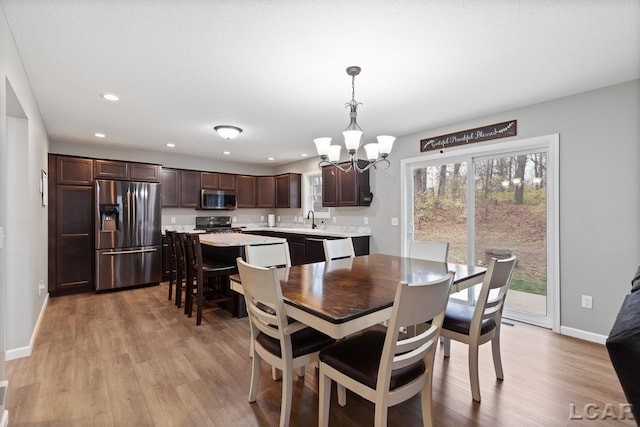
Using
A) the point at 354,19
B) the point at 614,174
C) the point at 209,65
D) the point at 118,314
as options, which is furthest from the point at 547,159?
the point at 118,314

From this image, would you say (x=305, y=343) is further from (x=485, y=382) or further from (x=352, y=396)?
(x=485, y=382)

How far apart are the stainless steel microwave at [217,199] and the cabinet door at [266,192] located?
0.61 metres

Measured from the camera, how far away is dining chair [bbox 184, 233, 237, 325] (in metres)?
3.35

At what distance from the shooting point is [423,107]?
331 cm

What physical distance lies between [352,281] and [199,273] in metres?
2.09

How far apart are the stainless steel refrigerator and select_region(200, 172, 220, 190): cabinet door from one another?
1130 mm

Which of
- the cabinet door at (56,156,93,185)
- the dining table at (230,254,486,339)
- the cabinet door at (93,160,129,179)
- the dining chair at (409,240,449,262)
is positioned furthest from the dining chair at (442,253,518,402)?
the cabinet door at (56,156,93,185)

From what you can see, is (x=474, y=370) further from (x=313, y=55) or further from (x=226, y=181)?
(x=226, y=181)

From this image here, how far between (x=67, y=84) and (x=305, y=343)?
3.11 meters

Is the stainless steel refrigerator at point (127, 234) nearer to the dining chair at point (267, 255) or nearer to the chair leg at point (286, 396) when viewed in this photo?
the dining chair at point (267, 255)

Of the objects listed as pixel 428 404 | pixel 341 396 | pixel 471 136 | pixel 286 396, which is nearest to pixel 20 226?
pixel 286 396

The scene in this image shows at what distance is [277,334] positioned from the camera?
1625 mm

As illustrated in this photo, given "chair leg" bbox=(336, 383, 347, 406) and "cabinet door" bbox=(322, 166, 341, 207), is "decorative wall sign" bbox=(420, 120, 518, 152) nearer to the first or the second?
"cabinet door" bbox=(322, 166, 341, 207)

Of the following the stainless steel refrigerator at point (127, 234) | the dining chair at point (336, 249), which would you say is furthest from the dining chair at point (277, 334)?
the stainless steel refrigerator at point (127, 234)
